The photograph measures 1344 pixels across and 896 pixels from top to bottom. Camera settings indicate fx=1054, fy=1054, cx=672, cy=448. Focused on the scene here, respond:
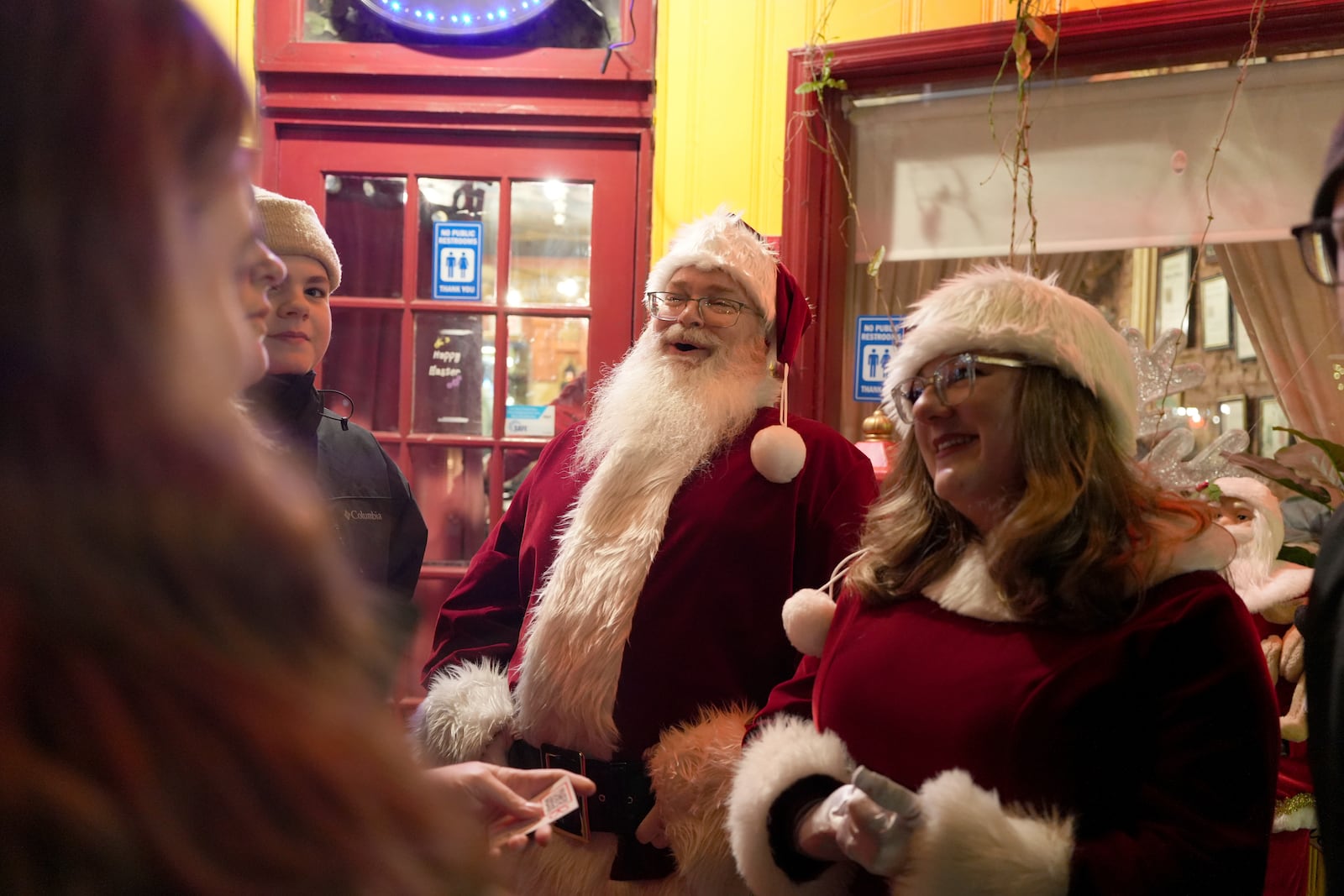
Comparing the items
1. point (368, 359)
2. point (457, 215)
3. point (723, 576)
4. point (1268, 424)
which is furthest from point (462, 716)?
point (1268, 424)

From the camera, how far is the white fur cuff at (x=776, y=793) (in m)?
1.60

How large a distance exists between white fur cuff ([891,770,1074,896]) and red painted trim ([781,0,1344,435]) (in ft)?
6.42

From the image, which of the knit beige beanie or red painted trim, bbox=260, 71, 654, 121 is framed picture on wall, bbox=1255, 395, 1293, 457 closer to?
red painted trim, bbox=260, 71, 654, 121

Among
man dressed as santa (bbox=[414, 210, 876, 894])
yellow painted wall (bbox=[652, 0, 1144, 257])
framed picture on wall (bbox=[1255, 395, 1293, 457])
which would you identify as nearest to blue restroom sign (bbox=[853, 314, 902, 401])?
yellow painted wall (bbox=[652, 0, 1144, 257])

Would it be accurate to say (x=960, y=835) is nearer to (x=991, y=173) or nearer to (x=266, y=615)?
(x=266, y=615)

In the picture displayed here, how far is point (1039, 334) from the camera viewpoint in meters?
1.60

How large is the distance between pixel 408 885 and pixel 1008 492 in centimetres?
129

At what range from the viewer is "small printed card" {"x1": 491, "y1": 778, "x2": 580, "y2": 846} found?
156 centimetres

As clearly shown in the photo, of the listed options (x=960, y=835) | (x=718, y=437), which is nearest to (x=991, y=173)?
(x=718, y=437)

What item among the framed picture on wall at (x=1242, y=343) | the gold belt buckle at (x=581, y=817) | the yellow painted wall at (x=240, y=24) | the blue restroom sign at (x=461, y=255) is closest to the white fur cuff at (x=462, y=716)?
the gold belt buckle at (x=581, y=817)

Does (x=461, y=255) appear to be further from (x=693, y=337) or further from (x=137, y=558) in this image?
(x=137, y=558)

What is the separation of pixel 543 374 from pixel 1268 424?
3.97 m

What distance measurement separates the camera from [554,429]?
3592 mm

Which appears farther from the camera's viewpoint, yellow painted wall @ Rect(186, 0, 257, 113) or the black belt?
yellow painted wall @ Rect(186, 0, 257, 113)
